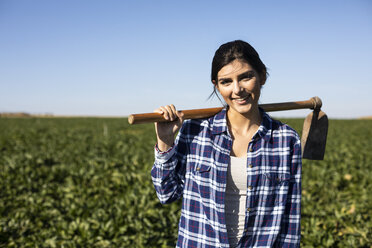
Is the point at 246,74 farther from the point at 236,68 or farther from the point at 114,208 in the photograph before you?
the point at 114,208

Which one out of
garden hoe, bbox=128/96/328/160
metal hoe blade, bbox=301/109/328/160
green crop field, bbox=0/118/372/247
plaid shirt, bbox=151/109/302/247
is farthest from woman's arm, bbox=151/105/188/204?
green crop field, bbox=0/118/372/247

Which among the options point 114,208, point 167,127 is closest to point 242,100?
point 167,127

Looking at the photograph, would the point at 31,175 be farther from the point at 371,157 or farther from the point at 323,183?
the point at 371,157

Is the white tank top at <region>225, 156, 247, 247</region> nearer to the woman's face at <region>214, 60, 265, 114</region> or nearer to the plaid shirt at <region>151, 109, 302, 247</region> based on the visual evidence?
the plaid shirt at <region>151, 109, 302, 247</region>

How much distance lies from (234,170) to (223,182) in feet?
0.37

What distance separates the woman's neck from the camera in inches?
77.2

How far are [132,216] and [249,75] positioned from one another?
10.5ft

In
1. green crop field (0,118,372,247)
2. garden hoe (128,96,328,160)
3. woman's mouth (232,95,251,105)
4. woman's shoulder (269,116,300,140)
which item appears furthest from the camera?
green crop field (0,118,372,247)

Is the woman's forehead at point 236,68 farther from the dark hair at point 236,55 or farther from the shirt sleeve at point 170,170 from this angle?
the shirt sleeve at point 170,170

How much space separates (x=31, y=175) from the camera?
22.7 feet

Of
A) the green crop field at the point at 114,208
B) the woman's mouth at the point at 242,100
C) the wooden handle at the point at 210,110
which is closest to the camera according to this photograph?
the wooden handle at the point at 210,110

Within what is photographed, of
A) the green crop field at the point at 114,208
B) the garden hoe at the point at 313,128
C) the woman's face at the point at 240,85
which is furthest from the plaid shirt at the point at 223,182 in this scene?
the green crop field at the point at 114,208

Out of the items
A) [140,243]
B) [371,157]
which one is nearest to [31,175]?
[140,243]

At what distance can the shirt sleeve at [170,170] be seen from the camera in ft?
5.91
